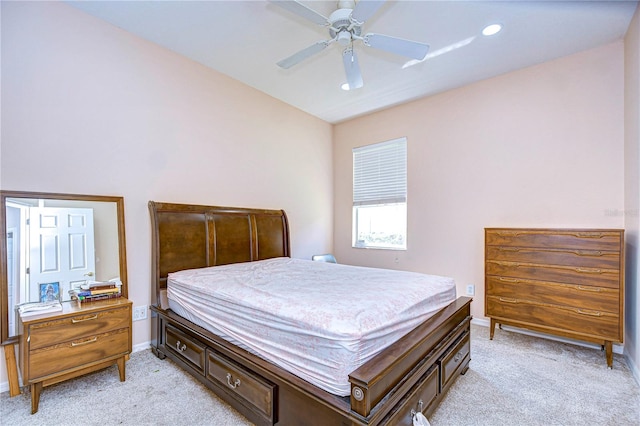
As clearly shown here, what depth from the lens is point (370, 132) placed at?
4598mm

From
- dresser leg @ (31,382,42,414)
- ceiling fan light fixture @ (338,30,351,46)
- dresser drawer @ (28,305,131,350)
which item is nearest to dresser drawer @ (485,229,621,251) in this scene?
ceiling fan light fixture @ (338,30,351,46)

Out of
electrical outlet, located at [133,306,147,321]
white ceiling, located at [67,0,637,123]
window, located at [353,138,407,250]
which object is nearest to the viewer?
white ceiling, located at [67,0,637,123]

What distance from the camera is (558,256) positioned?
2.72 m

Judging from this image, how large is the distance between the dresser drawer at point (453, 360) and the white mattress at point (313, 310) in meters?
0.29

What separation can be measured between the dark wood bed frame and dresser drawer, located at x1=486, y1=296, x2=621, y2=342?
911mm

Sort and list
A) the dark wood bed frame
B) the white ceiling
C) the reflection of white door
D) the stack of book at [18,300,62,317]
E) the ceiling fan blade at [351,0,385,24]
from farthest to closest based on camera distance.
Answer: the white ceiling → the reflection of white door → the stack of book at [18,300,62,317] → the ceiling fan blade at [351,0,385,24] → the dark wood bed frame

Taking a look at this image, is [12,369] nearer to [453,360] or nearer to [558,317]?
[453,360]

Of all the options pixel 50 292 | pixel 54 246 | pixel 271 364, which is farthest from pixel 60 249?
pixel 271 364

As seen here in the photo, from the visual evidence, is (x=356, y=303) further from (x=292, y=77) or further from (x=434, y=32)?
(x=292, y=77)

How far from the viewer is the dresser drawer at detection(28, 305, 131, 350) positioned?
1.87 m

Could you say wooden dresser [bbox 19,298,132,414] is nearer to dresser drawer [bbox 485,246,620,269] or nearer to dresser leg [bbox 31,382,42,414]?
dresser leg [bbox 31,382,42,414]

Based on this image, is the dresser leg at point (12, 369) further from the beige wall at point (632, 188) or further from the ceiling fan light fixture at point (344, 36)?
the beige wall at point (632, 188)

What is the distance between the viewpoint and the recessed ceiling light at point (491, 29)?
2549 mm

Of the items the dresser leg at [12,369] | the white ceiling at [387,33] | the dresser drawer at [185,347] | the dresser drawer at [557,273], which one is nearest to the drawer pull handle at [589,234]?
the dresser drawer at [557,273]
